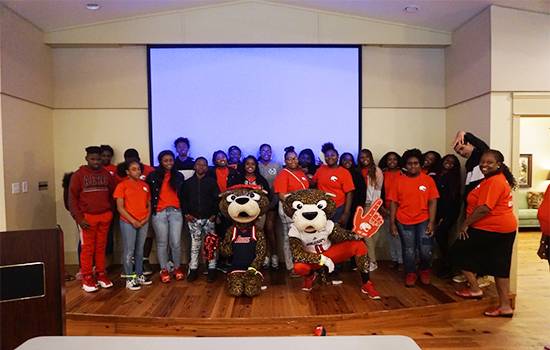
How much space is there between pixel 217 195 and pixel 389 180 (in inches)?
72.4

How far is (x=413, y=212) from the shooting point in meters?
3.74

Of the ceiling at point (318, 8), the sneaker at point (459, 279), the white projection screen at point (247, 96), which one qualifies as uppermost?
the ceiling at point (318, 8)

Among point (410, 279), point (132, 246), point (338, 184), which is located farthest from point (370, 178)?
point (132, 246)

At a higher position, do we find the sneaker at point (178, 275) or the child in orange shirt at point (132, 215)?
the child in orange shirt at point (132, 215)

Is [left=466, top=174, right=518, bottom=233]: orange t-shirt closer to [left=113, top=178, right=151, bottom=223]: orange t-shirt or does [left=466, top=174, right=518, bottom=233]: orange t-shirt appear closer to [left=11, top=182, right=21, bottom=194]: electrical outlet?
[left=113, top=178, right=151, bottom=223]: orange t-shirt

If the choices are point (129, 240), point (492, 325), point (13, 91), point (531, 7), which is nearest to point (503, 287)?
point (492, 325)

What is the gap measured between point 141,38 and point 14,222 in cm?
243

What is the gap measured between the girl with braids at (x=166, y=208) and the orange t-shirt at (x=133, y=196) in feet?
0.49

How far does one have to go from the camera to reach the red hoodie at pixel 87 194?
367cm

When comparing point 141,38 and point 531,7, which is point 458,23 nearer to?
point 531,7

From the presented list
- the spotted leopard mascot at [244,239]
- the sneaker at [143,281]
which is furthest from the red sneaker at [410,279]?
the sneaker at [143,281]

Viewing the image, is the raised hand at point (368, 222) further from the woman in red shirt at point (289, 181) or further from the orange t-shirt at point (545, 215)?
the orange t-shirt at point (545, 215)

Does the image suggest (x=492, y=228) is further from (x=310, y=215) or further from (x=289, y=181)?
(x=289, y=181)

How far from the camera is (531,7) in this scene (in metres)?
3.78
